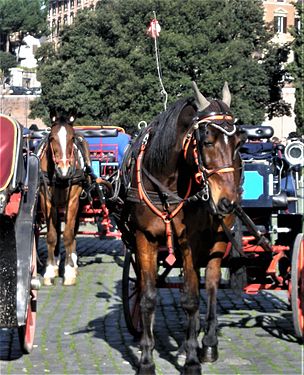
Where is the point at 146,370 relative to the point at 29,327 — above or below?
below

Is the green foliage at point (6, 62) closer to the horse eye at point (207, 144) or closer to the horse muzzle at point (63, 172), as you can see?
the horse muzzle at point (63, 172)

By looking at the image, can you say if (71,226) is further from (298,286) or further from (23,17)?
(23,17)

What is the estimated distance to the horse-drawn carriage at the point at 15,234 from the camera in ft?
20.9

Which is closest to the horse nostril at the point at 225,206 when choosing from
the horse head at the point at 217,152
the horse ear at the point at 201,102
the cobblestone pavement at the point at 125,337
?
the horse head at the point at 217,152

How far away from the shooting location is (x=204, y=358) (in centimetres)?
706

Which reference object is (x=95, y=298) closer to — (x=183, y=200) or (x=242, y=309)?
(x=242, y=309)

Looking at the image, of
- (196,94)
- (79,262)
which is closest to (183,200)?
(196,94)

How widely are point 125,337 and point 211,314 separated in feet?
4.19

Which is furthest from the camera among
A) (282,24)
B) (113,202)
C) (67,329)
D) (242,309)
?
(282,24)

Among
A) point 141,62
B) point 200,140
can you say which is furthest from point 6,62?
point 200,140

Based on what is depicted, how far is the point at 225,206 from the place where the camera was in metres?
5.80

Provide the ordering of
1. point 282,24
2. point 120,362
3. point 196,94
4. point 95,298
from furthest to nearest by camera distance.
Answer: point 282,24 < point 95,298 < point 120,362 < point 196,94

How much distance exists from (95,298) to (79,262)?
345 cm

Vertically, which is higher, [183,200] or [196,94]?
[196,94]
